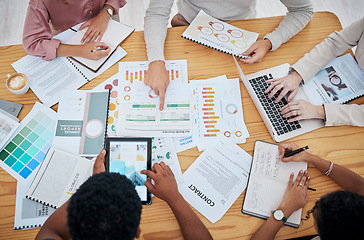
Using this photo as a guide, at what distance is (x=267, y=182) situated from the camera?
89cm

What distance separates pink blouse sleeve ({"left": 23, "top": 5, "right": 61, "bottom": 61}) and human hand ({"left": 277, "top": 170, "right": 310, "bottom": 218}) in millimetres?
1084

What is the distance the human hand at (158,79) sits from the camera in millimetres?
979

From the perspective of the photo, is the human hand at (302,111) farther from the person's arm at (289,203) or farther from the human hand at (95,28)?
the human hand at (95,28)

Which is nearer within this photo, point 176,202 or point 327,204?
point 327,204

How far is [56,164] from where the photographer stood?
0.90m

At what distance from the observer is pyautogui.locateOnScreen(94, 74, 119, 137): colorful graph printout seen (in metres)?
0.96

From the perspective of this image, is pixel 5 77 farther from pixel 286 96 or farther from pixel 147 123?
pixel 286 96

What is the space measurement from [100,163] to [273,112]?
2.30 ft

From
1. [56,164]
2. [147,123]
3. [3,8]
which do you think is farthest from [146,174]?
[3,8]

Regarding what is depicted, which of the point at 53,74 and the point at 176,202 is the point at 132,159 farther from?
the point at 53,74

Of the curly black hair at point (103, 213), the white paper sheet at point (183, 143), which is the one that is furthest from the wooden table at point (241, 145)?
the curly black hair at point (103, 213)

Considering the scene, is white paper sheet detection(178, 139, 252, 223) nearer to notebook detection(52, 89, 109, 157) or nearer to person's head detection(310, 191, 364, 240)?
person's head detection(310, 191, 364, 240)

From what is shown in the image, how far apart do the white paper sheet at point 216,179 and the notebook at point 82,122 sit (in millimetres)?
374

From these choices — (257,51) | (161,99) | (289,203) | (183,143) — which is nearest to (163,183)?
(183,143)
